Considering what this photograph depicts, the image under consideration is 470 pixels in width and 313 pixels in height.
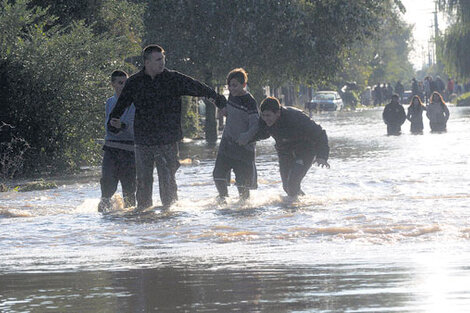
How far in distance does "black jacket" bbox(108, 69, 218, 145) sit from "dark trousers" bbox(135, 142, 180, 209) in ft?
0.56

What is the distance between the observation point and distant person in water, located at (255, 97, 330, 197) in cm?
1250

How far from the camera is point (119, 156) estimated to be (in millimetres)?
12641

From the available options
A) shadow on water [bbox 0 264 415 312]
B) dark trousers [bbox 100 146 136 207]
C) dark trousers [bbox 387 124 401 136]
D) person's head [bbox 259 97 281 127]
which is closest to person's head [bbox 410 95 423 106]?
dark trousers [bbox 387 124 401 136]

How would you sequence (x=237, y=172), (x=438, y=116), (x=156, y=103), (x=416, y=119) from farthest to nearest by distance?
(x=438, y=116)
(x=416, y=119)
(x=237, y=172)
(x=156, y=103)

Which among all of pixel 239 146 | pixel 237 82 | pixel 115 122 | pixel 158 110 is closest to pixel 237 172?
pixel 239 146

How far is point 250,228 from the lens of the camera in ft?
35.3

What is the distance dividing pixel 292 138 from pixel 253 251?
13.0 ft

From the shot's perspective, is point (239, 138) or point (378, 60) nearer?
point (239, 138)

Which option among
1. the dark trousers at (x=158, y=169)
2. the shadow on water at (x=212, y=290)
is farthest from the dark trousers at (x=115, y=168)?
the shadow on water at (x=212, y=290)

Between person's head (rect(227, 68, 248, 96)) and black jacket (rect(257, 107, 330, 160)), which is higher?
person's head (rect(227, 68, 248, 96))

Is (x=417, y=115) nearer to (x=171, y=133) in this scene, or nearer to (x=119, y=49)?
(x=119, y=49)

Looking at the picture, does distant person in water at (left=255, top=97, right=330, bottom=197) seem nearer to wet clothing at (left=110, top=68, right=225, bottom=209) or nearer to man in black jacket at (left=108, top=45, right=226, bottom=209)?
man in black jacket at (left=108, top=45, right=226, bottom=209)

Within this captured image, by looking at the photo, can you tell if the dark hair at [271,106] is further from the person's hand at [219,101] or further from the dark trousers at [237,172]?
the dark trousers at [237,172]

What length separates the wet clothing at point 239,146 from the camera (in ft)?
41.4
